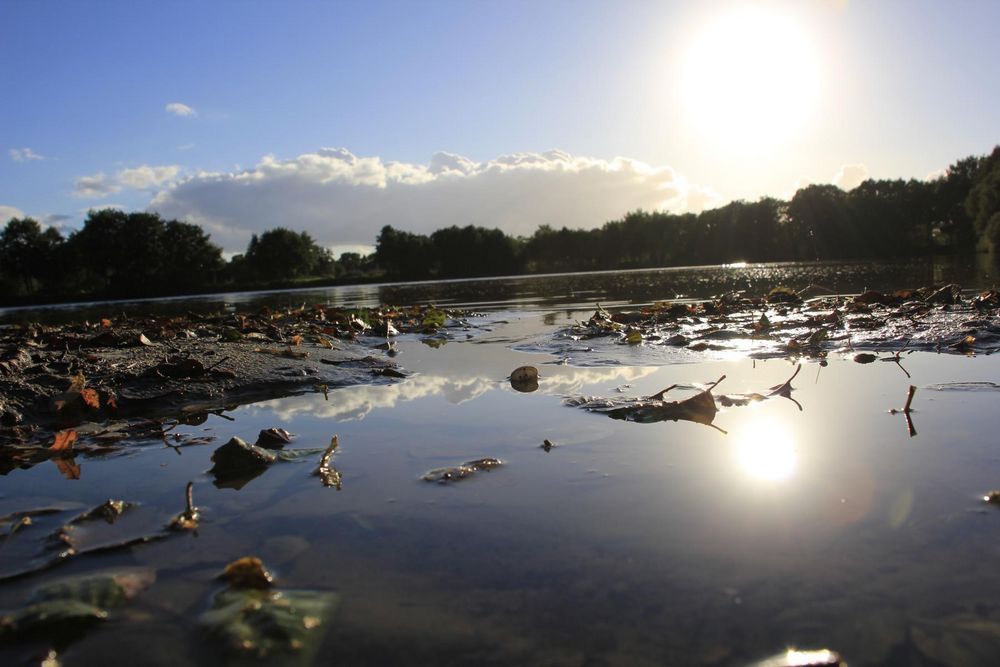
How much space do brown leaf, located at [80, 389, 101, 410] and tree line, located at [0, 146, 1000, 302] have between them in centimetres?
6556

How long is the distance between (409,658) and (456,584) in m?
0.36

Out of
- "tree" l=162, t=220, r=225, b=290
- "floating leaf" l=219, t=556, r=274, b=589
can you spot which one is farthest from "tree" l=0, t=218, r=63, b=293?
"floating leaf" l=219, t=556, r=274, b=589

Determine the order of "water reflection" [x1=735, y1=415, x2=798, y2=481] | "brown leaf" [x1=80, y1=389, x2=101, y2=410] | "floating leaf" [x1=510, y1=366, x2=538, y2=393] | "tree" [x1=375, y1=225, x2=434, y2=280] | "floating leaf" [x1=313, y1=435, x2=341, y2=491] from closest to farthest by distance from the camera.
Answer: "water reflection" [x1=735, y1=415, x2=798, y2=481], "floating leaf" [x1=313, y1=435, x2=341, y2=491], "brown leaf" [x1=80, y1=389, x2=101, y2=410], "floating leaf" [x1=510, y1=366, x2=538, y2=393], "tree" [x1=375, y1=225, x2=434, y2=280]

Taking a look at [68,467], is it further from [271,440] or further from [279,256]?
[279,256]

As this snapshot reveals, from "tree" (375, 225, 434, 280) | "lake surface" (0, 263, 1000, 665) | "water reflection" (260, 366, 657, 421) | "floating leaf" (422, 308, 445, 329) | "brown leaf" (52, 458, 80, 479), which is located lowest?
"water reflection" (260, 366, 657, 421)

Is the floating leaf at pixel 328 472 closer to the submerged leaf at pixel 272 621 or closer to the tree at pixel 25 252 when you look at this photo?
the submerged leaf at pixel 272 621

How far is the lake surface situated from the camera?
153 cm

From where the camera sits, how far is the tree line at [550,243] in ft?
254

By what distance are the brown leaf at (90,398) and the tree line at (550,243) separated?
65.6m

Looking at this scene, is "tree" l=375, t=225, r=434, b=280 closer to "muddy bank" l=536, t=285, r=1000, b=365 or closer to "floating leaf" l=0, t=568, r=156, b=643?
"muddy bank" l=536, t=285, r=1000, b=365

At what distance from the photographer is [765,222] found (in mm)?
104625

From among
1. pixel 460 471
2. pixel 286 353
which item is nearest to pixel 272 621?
pixel 460 471

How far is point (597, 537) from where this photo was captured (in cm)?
210

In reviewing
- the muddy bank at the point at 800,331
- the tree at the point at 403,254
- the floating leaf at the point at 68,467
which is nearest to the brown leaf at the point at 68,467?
the floating leaf at the point at 68,467
